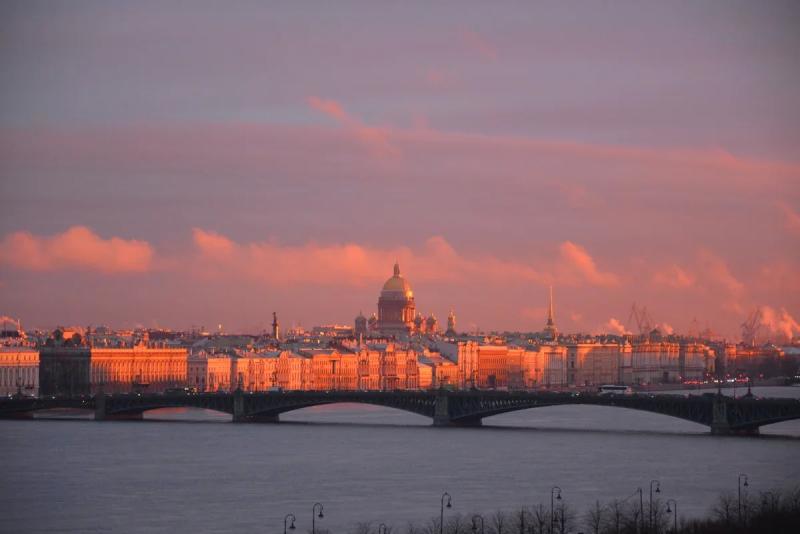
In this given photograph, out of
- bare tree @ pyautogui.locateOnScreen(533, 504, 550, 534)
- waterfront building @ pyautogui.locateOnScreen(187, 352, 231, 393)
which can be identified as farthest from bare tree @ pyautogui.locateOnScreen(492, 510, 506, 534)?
waterfront building @ pyautogui.locateOnScreen(187, 352, 231, 393)

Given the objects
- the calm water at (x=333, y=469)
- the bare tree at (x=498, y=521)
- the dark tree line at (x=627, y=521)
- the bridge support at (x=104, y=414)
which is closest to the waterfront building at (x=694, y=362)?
the bridge support at (x=104, y=414)

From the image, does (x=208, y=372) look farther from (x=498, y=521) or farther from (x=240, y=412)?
(x=498, y=521)

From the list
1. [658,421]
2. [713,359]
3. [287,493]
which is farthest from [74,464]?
[713,359]

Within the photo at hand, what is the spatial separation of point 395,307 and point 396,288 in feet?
4.28

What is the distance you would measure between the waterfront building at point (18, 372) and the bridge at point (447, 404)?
14.8m

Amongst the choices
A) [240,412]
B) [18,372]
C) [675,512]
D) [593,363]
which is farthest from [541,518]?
[593,363]

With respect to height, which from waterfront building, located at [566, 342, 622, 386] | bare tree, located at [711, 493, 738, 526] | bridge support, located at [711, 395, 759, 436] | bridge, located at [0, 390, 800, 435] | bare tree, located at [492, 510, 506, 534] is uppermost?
waterfront building, located at [566, 342, 622, 386]

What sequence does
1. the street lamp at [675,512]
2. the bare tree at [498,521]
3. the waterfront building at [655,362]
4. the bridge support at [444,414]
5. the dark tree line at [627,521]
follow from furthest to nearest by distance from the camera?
the waterfront building at [655,362] → the bridge support at [444,414] → the bare tree at [498,521] → the street lamp at [675,512] → the dark tree line at [627,521]

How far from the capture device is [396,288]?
150 metres

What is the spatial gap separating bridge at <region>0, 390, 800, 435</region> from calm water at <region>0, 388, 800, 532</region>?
680 millimetres

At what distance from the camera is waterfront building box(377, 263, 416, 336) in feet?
490

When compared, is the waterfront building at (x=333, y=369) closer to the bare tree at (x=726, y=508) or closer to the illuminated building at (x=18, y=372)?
the illuminated building at (x=18, y=372)

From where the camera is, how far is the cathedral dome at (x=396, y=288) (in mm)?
149875

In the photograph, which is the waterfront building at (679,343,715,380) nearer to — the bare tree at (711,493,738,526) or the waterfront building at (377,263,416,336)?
the waterfront building at (377,263,416,336)
